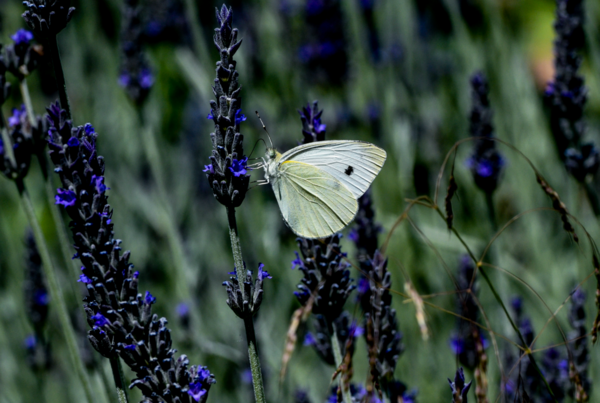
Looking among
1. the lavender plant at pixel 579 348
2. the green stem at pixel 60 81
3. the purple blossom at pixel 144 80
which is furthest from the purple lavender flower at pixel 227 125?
the purple blossom at pixel 144 80

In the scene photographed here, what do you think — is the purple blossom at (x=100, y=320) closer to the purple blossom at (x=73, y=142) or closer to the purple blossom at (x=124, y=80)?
the purple blossom at (x=73, y=142)

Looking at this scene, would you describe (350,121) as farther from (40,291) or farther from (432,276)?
(40,291)

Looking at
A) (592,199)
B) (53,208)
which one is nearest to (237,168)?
(53,208)

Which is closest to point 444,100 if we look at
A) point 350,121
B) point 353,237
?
point 350,121

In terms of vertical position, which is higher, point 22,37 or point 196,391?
point 22,37

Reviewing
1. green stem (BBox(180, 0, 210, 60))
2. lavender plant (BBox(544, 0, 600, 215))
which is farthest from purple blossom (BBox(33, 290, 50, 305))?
lavender plant (BBox(544, 0, 600, 215))

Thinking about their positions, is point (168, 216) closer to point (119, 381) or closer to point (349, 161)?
point (349, 161)

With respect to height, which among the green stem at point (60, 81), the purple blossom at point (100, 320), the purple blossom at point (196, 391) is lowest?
the purple blossom at point (196, 391)
